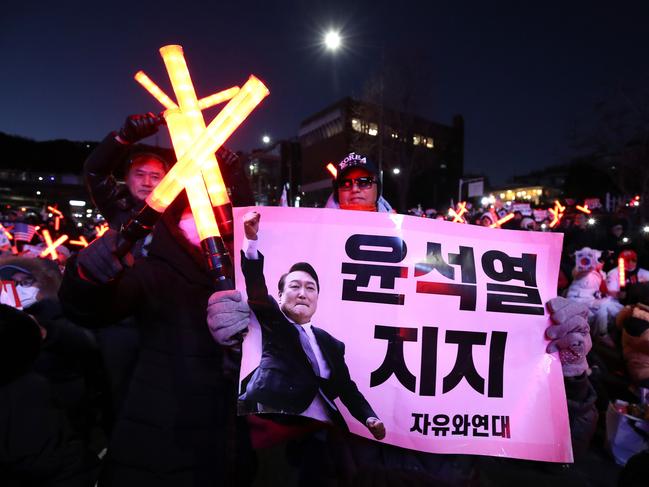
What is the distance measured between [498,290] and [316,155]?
47.6 meters

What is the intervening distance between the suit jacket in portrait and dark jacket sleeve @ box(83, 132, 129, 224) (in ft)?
4.31

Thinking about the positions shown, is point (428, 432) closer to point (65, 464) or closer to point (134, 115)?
point (65, 464)

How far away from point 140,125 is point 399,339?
1679 mm

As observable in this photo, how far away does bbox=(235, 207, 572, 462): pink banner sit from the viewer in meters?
1.50

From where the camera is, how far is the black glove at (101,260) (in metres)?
1.37

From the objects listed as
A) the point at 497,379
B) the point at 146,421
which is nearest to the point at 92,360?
the point at 146,421

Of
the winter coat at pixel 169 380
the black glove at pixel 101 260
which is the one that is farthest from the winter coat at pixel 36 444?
the black glove at pixel 101 260

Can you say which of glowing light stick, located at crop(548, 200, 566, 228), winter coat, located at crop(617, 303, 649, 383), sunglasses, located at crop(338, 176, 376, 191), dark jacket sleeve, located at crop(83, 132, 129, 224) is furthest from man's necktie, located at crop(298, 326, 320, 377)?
glowing light stick, located at crop(548, 200, 566, 228)

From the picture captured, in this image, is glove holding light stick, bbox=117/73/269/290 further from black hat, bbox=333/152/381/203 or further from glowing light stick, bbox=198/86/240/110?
black hat, bbox=333/152/381/203

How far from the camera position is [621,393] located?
14.5ft

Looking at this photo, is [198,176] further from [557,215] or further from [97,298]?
[557,215]

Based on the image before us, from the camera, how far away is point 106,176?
2.44 m

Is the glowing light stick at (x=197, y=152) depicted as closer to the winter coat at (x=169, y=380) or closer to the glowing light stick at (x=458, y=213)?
the winter coat at (x=169, y=380)

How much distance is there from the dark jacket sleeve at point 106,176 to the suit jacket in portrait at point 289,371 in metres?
1.31
